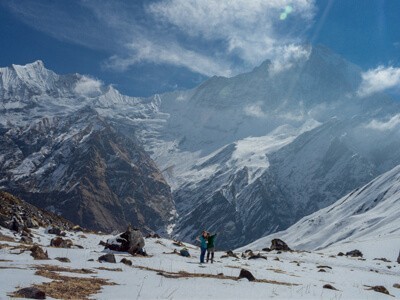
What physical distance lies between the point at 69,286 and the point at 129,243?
17.9 meters

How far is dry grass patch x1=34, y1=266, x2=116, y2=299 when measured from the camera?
14.2 m

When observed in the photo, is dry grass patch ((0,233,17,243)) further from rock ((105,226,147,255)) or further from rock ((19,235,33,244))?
rock ((105,226,147,255))

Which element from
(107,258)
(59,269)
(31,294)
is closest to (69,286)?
(31,294)

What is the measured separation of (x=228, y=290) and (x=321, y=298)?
3652 millimetres

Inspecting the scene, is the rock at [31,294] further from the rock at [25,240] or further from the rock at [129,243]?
the rock at [25,240]

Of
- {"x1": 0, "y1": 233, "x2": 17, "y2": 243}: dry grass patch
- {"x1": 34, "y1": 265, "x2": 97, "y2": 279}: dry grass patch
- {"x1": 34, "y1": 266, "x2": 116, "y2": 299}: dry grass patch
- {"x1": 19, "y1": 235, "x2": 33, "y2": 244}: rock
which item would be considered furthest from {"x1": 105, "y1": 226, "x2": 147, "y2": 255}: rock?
{"x1": 34, "y1": 266, "x2": 116, "y2": 299}: dry grass patch

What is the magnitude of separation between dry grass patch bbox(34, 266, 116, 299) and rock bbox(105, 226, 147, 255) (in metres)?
13.9

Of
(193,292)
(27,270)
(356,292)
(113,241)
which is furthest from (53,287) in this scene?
(113,241)

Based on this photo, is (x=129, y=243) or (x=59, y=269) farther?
(x=129, y=243)

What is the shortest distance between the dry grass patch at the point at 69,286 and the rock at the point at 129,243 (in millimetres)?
13887

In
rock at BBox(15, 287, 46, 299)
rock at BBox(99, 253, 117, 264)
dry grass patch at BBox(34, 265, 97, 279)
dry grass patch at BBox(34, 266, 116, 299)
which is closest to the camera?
rock at BBox(15, 287, 46, 299)

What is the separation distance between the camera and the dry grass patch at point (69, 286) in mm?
14180

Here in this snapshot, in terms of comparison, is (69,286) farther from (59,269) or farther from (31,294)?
(59,269)

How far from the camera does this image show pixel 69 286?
15680 mm
